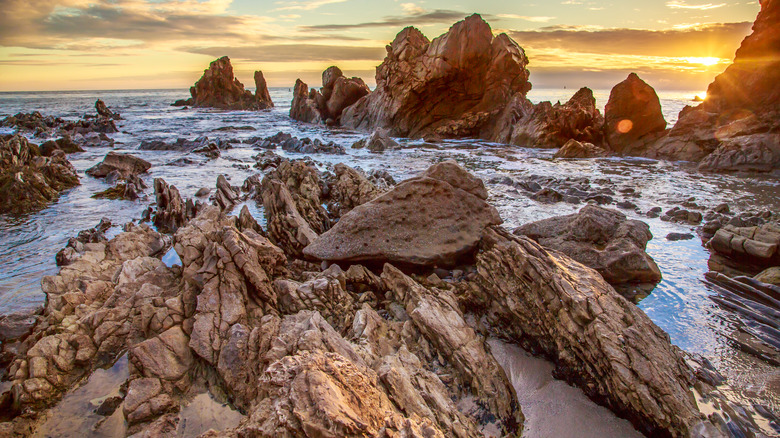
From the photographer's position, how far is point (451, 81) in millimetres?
33000

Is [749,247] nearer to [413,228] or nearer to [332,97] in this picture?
[413,228]

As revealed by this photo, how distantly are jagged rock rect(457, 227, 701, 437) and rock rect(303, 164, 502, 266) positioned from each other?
130 centimetres

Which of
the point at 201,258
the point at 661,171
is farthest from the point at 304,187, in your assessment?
the point at 661,171

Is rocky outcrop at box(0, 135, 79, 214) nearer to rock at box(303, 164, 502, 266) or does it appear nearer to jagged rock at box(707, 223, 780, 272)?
rock at box(303, 164, 502, 266)

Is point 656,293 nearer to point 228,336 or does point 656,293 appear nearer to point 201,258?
point 228,336

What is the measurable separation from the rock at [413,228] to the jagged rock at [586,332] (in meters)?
1.30

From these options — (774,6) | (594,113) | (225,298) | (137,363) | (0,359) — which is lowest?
(0,359)

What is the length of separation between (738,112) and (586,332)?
76.2ft

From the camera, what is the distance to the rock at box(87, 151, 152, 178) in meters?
16.4

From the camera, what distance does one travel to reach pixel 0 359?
15.7ft

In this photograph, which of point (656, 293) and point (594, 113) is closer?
point (656, 293)

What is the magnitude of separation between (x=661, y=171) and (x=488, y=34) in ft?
64.9

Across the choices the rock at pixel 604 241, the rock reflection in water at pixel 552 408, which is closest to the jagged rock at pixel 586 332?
the rock reflection in water at pixel 552 408

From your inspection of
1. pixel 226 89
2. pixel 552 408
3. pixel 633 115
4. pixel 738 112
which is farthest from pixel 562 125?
pixel 226 89
